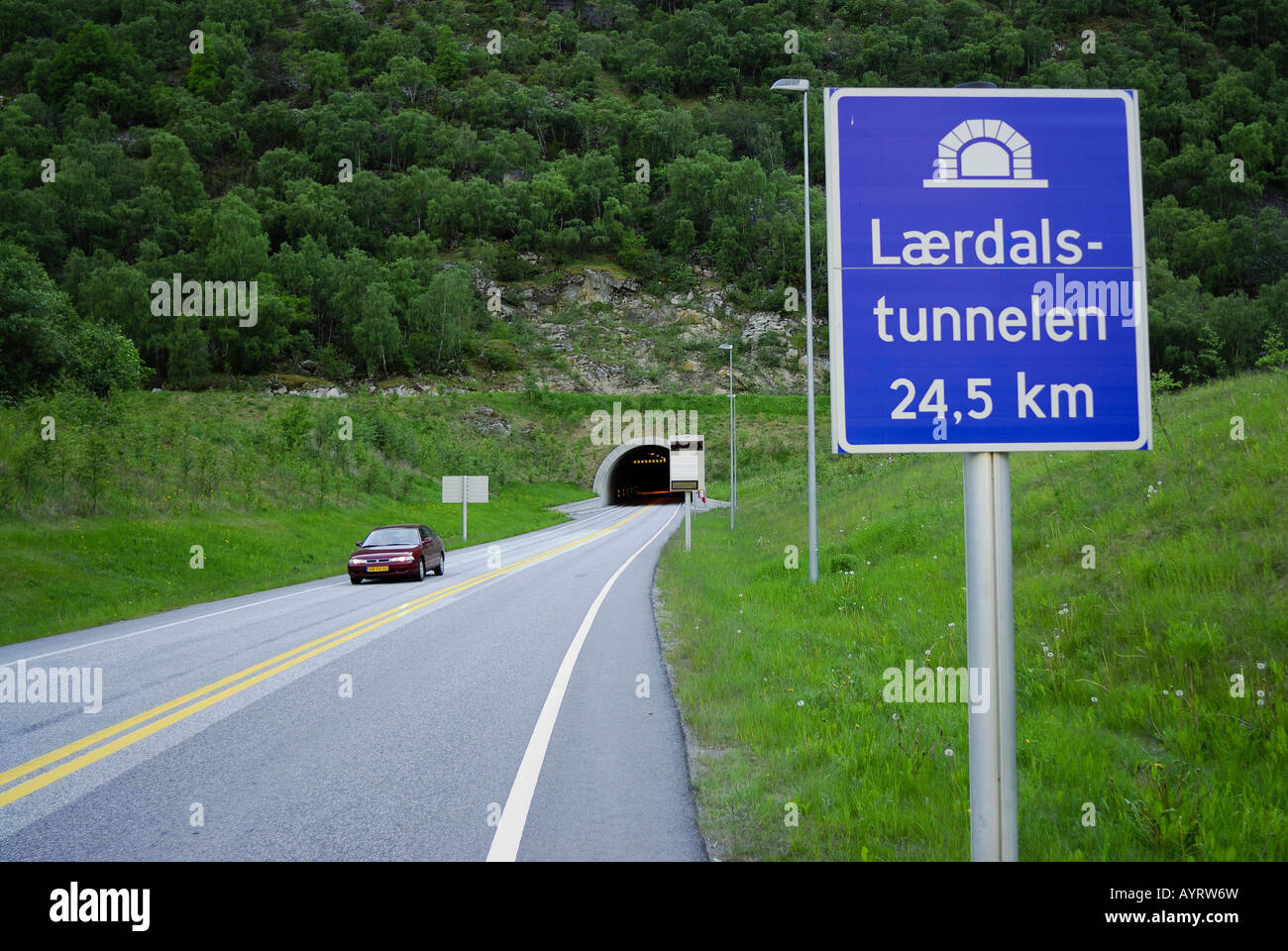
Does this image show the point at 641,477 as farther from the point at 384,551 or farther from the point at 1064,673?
the point at 1064,673

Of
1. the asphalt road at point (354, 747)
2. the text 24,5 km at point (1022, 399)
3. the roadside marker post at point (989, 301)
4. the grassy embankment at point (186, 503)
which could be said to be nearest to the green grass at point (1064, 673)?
the asphalt road at point (354, 747)

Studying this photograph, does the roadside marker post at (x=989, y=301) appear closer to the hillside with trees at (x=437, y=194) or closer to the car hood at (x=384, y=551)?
the car hood at (x=384, y=551)

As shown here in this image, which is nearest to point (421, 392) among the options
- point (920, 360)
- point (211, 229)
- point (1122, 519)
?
point (211, 229)

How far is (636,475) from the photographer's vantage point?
97500 millimetres

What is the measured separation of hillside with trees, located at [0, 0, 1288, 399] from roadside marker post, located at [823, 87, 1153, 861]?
130 ft

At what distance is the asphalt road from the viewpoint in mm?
4367

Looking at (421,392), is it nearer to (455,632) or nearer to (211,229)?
(211,229)

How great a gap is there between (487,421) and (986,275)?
7197cm

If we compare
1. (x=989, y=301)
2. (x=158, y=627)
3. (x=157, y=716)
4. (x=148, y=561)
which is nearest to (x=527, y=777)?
(x=157, y=716)

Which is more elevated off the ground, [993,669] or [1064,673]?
[993,669]

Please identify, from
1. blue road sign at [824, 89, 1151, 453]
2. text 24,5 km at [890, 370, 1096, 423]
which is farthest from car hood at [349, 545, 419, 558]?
text 24,5 km at [890, 370, 1096, 423]

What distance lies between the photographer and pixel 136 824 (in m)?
4.63
